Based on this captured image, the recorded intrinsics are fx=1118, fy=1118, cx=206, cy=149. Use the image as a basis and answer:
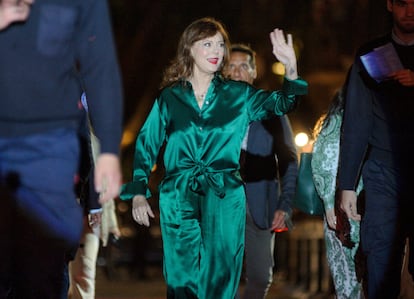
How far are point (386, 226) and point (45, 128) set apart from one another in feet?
8.14

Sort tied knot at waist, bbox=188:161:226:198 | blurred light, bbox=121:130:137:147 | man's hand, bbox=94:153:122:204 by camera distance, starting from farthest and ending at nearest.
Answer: blurred light, bbox=121:130:137:147 → tied knot at waist, bbox=188:161:226:198 → man's hand, bbox=94:153:122:204

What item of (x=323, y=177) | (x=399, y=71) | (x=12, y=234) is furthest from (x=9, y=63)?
(x=323, y=177)

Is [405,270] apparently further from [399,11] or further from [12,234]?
[12,234]

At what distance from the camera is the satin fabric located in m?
6.90

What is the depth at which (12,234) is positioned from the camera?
4629 millimetres

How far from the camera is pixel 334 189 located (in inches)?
298

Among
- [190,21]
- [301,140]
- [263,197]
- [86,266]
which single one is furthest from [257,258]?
[190,21]

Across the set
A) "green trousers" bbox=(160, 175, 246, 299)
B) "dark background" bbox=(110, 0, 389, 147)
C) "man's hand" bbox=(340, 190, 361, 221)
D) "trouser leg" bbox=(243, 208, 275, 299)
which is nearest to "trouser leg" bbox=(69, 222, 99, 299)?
"trouser leg" bbox=(243, 208, 275, 299)

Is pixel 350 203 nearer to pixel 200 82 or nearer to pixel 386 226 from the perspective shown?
pixel 386 226

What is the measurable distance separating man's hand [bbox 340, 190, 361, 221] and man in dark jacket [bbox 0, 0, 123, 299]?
2.33m

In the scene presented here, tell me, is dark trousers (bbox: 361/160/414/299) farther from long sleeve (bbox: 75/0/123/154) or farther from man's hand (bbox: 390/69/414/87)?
long sleeve (bbox: 75/0/123/154)

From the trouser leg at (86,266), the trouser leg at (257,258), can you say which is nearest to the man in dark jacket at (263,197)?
the trouser leg at (257,258)

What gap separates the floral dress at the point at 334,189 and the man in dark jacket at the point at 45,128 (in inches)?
122

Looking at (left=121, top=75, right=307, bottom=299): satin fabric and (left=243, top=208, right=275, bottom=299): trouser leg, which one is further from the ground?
(left=121, top=75, right=307, bottom=299): satin fabric
